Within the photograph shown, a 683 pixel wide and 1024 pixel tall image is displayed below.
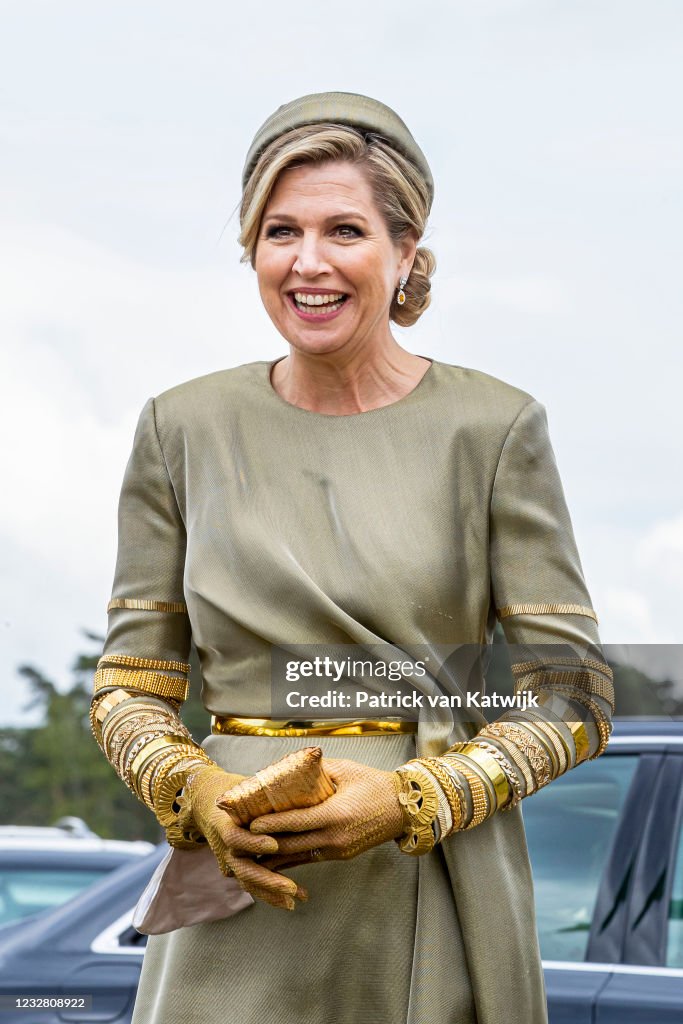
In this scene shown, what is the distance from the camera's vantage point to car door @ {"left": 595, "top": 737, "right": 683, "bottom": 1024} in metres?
3.16

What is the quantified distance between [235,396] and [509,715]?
57cm

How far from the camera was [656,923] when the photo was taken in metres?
3.33

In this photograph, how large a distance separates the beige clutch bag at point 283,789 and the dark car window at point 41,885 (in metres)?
3.22

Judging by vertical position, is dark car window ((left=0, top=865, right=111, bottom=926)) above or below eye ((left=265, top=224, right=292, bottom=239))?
below

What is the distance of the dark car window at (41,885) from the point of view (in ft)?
15.9

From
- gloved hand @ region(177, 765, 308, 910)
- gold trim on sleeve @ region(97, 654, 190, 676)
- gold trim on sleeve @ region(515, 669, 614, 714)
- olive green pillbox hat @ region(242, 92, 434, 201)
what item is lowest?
gloved hand @ region(177, 765, 308, 910)

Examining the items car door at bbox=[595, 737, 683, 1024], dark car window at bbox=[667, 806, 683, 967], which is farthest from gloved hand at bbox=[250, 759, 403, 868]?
dark car window at bbox=[667, 806, 683, 967]

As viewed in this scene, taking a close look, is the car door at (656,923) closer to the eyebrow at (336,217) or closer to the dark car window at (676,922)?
the dark car window at (676,922)

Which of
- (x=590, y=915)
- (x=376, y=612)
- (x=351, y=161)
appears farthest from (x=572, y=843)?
(x=351, y=161)

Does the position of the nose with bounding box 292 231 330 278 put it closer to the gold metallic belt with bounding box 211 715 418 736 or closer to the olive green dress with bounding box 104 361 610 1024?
the olive green dress with bounding box 104 361 610 1024

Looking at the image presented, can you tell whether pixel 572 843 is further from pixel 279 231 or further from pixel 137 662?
pixel 279 231

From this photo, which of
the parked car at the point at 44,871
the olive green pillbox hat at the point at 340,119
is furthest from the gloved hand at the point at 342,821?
the parked car at the point at 44,871

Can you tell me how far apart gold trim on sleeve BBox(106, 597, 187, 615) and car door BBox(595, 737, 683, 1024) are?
5.03 feet

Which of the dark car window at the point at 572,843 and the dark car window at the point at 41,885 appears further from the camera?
the dark car window at the point at 41,885
